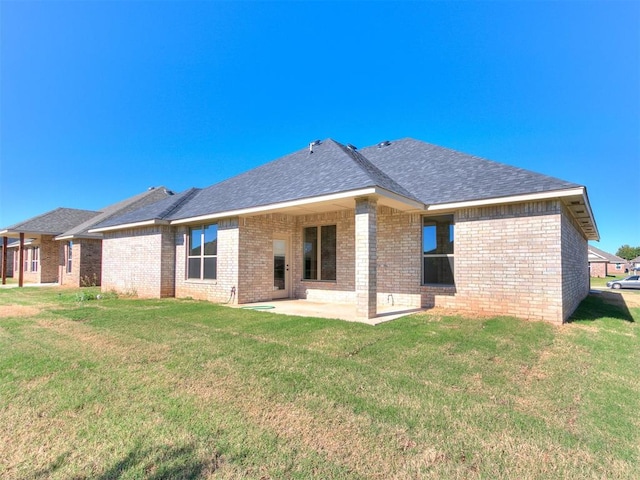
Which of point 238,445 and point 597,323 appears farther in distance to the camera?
point 597,323

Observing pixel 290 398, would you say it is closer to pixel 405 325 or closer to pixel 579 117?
pixel 405 325

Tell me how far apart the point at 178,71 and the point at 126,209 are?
12.2 meters

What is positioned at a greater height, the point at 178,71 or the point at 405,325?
the point at 178,71

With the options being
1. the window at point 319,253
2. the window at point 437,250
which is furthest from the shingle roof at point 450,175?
→ the window at point 319,253

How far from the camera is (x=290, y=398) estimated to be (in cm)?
353

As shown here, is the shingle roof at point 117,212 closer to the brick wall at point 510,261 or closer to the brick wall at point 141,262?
the brick wall at point 141,262

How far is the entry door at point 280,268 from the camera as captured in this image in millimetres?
12039

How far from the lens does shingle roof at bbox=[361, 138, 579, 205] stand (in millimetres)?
8148

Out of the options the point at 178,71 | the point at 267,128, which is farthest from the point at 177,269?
the point at 267,128

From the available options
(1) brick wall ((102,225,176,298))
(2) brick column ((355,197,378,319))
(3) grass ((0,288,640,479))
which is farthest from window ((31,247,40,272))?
(2) brick column ((355,197,378,319))

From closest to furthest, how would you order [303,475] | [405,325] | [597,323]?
[303,475], [405,325], [597,323]

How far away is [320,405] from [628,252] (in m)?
119

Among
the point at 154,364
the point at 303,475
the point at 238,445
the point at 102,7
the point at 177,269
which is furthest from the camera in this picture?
the point at 177,269

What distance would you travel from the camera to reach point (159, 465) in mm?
2389
